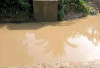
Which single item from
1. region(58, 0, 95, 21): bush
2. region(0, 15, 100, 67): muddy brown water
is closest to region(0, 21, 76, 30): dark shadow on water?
region(0, 15, 100, 67): muddy brown water

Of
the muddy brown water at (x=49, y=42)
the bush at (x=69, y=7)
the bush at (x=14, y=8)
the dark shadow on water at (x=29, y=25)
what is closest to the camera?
the muddy brown water at (x=49, y=42)

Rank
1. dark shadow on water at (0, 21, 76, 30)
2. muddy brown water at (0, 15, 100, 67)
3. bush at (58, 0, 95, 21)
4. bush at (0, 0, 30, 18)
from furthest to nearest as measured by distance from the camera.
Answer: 1. bush at (58, 0, 95, 21)
2. bush at (0, 0, 30, 18)
3. dark shadow on water at (0, 21, 76, 30)
4. muddy brown water at (0, 15, 100, 67)

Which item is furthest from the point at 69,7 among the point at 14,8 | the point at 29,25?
the point at 14,8

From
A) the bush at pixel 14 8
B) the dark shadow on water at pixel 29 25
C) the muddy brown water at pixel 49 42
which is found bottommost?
the muddy brown water at pixel 49 42

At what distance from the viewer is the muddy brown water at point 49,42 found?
3990mm

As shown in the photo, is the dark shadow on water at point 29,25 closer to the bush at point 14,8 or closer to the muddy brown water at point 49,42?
the muddy brown water at point 49,42

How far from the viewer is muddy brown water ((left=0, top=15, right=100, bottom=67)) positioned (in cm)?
399

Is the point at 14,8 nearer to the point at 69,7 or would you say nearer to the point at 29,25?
the point at 29,25

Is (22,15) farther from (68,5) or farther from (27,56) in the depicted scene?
(27,56)

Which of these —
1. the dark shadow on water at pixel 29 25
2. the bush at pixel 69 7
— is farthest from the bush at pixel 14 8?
the bush at pixel 69 7

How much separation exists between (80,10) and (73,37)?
6.32 feet

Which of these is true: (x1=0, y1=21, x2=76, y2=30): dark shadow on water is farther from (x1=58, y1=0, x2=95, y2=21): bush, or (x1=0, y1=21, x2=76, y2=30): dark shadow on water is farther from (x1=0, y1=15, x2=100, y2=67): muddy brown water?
(x1=58, y1=0, x2=95, y2=21): bush

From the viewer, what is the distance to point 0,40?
Result: 470cm

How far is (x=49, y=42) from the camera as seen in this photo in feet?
15.5
